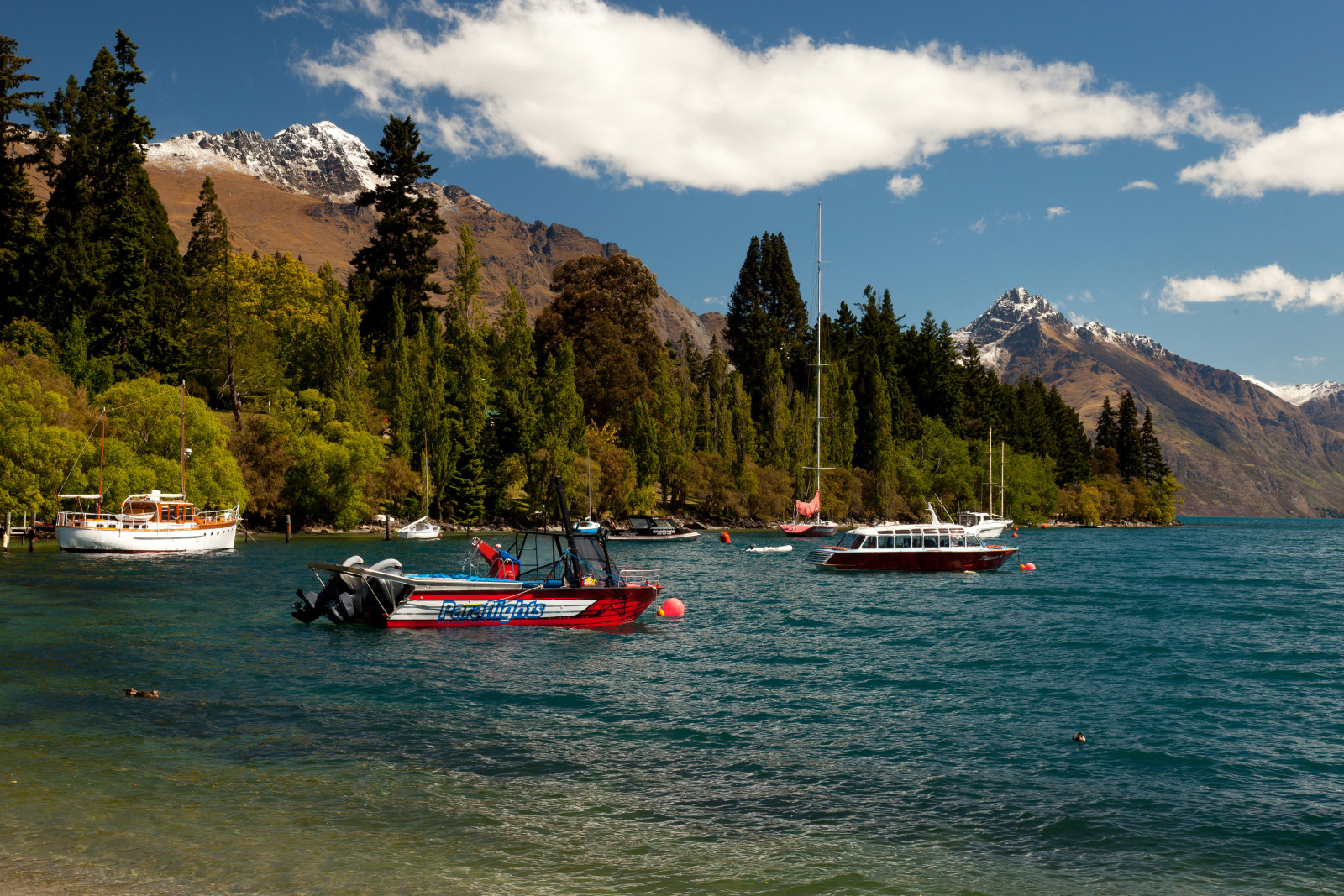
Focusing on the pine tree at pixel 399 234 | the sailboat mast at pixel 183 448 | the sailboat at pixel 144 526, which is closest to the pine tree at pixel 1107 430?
the pine tree at pixel 399 234

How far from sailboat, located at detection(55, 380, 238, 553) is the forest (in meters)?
1.84

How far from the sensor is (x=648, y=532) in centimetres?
8750

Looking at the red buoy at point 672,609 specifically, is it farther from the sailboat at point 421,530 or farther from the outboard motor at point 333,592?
the sailboat at point 421,530

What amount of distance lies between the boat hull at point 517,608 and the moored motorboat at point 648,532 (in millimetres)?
54045

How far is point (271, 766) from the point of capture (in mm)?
14414

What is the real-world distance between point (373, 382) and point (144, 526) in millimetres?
36775

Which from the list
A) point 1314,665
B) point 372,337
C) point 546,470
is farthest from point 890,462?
point 1314,665

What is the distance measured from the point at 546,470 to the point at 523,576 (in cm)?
6286

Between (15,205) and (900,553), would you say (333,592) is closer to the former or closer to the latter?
(900,553)

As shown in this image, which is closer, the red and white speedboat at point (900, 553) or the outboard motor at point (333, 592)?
the outboard motor at point (333, 592)

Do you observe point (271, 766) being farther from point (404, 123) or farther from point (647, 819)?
point (404, 123)

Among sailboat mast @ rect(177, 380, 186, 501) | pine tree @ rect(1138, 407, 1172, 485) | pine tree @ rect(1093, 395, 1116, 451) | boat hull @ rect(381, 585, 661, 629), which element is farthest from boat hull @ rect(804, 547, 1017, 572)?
pine tree @ rect(1093, 395, 1116, 451)

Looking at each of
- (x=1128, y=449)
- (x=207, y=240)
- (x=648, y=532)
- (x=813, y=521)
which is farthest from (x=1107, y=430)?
(x=207, y=240)

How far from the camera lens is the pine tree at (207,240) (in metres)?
102
